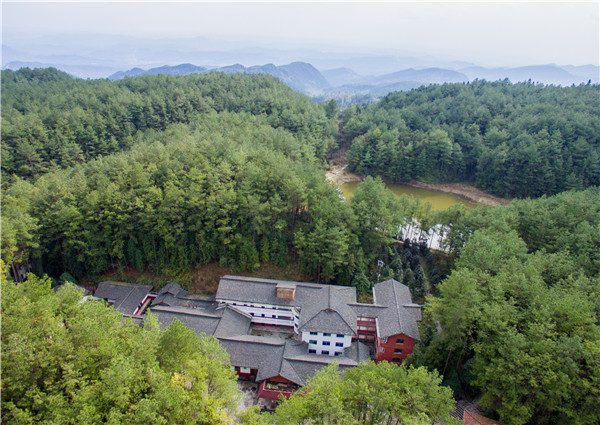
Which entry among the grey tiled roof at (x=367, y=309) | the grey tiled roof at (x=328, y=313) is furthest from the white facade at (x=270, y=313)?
the grey tiled roof at (x=367, y=309)

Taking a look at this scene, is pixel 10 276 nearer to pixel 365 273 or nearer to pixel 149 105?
pixel 365 273

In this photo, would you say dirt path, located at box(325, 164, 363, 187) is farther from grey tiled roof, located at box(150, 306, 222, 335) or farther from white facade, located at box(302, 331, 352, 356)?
grey tiled roof, located at box(150, 306, 222, 335)

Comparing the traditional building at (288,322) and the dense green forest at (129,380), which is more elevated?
the dense green forest at (129,380)

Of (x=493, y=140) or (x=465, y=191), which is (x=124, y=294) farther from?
(x=493, y=140)

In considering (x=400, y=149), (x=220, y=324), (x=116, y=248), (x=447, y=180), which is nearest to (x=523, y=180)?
(x=447, y=180)

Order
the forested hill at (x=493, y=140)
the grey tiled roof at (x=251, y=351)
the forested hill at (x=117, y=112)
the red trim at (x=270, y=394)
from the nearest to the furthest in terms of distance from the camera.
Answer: the red trim at (x=270, y=394)
the grey tiled roof at (x=251, y=351)
the forested hill at (x=117, y=112)
the forested hill at (x=493, y=140)

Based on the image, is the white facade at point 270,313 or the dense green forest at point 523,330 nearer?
the dense green forest at point 523,330

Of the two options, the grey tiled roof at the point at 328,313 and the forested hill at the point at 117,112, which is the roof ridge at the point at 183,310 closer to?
the grey tiled roof at the point at 328,313
